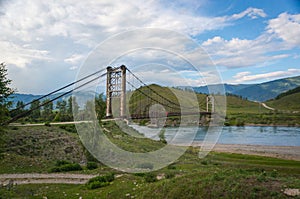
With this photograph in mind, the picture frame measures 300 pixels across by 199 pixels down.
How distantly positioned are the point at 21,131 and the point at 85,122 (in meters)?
10.3

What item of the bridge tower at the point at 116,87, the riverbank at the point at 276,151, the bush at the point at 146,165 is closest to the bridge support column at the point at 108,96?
the bridge tower at the point at 116,87

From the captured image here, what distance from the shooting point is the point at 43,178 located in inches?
566

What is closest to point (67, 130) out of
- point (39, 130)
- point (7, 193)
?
point (39, 130)

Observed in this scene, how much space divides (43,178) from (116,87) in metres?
8.58

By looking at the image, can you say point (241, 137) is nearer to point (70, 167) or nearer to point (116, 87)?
point (116, 87)

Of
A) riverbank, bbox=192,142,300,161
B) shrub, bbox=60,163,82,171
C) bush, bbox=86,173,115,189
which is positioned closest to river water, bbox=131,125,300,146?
riverbank, bbox=192,142,300,161

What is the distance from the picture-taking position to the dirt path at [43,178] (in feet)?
44.5

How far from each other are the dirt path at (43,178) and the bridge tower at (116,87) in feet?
17.9

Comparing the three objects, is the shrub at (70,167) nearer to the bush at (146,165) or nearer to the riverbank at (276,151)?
the bush at (146,165)

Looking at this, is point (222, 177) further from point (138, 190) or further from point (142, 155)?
point (142, 155)

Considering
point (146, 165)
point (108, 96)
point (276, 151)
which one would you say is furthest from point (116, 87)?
point (276, 151)

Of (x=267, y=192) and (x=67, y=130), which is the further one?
(x=67, y=130)

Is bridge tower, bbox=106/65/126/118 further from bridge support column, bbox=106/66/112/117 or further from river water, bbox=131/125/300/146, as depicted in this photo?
river water, bbox=131/125/300/146

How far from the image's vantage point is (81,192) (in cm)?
1091
